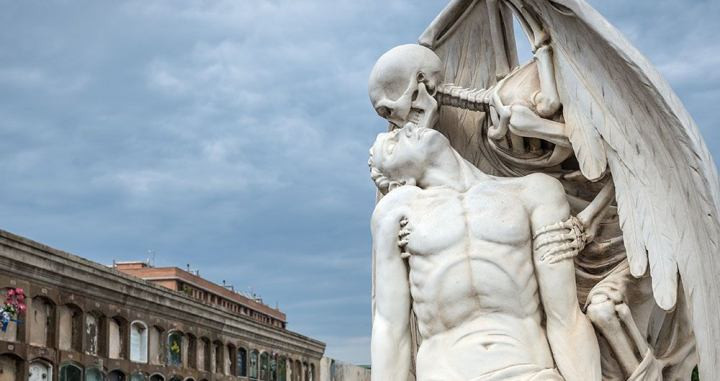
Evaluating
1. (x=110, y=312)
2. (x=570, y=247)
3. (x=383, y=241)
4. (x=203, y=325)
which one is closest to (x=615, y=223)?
(x=570, y=247)

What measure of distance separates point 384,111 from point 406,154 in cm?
28

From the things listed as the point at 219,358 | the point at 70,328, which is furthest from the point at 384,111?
the point at 219,358

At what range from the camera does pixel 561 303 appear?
4.47m

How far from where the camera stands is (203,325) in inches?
1265

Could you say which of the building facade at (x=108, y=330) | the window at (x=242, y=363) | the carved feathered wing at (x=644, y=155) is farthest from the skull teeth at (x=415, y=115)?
the window at (x=242, y=363)

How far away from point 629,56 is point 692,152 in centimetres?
47

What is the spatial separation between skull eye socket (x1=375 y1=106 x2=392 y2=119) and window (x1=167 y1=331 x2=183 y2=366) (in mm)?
25406

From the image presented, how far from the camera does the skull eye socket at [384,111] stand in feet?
16.3

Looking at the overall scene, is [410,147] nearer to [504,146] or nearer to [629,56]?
[504,146]

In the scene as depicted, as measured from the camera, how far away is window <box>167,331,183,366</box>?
96.8ft

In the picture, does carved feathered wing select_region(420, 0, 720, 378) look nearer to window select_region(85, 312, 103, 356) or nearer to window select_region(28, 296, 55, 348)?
window select_region(28, 296, 55, 348)

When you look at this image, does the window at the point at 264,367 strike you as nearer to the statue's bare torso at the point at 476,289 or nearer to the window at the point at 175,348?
the window at the point at 175,348

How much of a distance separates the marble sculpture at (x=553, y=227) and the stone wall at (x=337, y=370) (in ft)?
124

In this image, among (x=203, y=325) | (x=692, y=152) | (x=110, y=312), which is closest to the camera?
→ (x=692, y=152)
